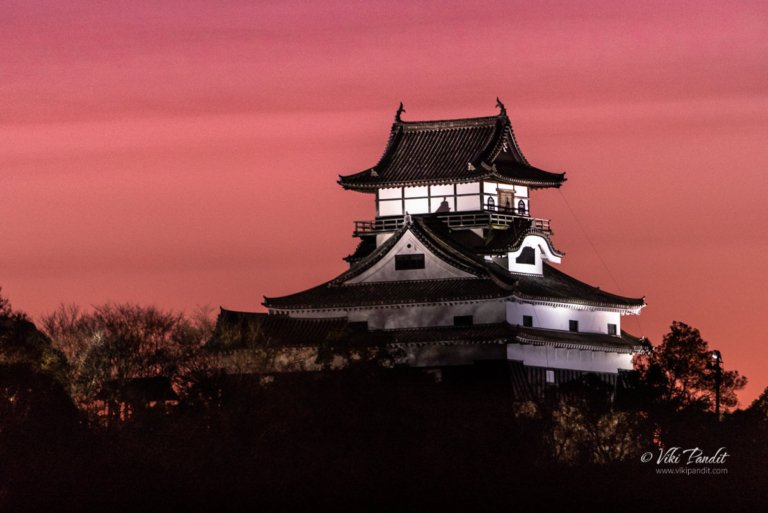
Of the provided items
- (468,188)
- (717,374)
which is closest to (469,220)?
(468,188)

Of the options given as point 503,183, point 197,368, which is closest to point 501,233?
point 503,183

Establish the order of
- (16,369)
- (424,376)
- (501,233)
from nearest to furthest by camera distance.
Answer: (16,369), (424,376), (501,233)

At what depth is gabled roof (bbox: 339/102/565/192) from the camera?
327 feet

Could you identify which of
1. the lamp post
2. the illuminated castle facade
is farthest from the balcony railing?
the lamp post

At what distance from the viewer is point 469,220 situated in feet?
325

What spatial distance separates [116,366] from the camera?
8444 cm

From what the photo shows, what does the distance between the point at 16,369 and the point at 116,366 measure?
4.70 metres

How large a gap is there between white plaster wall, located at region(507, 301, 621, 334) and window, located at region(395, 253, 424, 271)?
4.39m

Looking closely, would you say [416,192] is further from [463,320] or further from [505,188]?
[463,320]

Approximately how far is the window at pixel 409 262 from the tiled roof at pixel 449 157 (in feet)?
16.2

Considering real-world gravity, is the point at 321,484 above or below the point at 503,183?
A: below

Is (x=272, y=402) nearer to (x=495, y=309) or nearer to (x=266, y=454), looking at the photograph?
(x=266, y=454)

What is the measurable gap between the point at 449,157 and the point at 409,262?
662cm

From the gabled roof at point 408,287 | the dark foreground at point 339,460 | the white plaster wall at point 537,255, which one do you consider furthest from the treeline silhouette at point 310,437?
the white plaster wall at point 537,255
